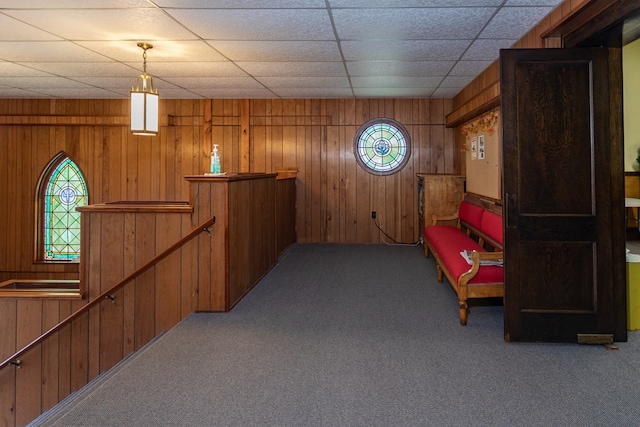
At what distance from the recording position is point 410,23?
3848mm

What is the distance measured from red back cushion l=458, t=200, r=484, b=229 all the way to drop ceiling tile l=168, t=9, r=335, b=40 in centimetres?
263

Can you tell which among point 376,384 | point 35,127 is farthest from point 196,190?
point 35,127

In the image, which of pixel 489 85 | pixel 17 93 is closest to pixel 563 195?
pixel 489 85

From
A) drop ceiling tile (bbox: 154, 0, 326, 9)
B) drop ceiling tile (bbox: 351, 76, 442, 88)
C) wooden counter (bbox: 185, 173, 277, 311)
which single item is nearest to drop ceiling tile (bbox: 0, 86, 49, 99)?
wooden counter (bbox: 185, 173, 277, 311)

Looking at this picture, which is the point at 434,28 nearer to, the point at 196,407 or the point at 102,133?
the point at 196,407

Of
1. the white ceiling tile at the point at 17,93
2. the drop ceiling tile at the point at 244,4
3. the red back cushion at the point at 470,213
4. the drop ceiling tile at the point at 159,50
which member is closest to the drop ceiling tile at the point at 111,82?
the drop ceiling tile at the point at 159,50

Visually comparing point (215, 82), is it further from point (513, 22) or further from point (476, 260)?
point (476, 260)

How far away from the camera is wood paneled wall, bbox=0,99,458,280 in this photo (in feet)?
25.1

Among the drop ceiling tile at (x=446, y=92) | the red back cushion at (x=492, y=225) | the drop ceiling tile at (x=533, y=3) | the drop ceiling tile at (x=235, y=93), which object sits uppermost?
the drop ceiling tile at (x=235, y=93)

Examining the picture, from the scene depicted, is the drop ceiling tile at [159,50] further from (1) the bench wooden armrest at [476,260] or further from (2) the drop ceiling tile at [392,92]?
(1) the bench wooden armrest at [476,260]

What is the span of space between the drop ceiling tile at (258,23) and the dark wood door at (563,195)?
1.58 metres

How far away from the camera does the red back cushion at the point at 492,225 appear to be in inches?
168

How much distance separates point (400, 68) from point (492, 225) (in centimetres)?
222

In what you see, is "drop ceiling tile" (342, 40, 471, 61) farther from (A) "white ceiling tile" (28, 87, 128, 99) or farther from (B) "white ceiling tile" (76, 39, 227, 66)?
(A) "white ceiling tile" (28, 87, 128, 99)
